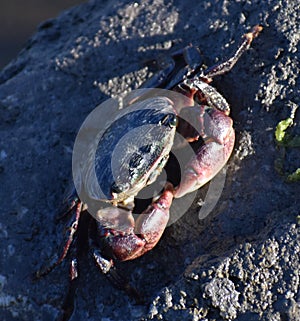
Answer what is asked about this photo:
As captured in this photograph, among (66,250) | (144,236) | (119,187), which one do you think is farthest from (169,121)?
(66,250)

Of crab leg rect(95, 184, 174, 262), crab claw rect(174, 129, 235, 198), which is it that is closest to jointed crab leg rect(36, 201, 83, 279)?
crab leg rect(95, 184, 174, 262)

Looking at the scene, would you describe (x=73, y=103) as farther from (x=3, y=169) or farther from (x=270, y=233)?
(x=270, y=233)

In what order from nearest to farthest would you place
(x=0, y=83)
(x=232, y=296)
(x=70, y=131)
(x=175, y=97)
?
(x=232, y=296) < (x=175, y=97) < (x=70, y=131) < (x=0, y=83)

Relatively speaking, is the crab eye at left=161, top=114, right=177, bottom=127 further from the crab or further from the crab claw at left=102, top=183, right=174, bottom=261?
the crab claw at left=102, top=183, right=174, bottom=261

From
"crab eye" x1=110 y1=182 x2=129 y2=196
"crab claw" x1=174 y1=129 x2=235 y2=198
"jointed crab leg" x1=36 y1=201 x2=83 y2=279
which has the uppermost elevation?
"crab eye" x1=110 y1=182 x2=129 y2=196

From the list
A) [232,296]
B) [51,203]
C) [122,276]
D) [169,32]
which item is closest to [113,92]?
[169,32]

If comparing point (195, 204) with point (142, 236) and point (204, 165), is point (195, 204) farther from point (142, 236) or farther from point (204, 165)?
point (142, 236)
